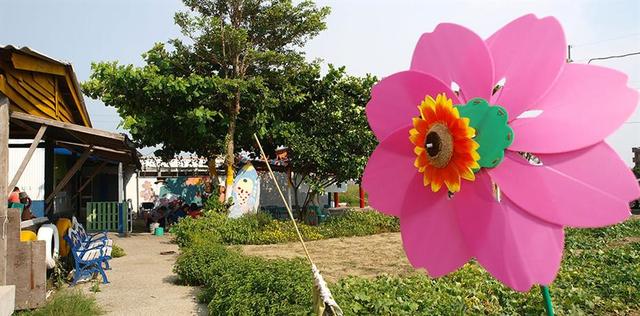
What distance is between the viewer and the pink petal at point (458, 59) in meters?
1.80

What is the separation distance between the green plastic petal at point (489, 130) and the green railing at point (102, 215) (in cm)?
1467

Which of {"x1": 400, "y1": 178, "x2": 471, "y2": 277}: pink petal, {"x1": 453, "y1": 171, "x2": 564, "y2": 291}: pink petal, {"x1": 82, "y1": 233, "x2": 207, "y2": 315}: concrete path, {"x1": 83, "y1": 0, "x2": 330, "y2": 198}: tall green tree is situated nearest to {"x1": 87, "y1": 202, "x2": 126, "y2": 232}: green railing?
{"x1": 83, "y1": 0, "x2": 330, "y2": 198}: tall green tree

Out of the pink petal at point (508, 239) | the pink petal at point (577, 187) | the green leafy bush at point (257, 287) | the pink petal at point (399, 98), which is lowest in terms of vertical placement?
the green leafy bush at point (257, 287)

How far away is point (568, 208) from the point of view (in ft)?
5.08

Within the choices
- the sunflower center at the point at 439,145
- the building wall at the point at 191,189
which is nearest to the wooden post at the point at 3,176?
the sunflower center at the point at 439,145

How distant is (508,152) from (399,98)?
0.52m

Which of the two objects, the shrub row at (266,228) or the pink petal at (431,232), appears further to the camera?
the shrub row at (266,228)

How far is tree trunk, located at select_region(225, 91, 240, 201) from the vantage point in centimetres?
1423

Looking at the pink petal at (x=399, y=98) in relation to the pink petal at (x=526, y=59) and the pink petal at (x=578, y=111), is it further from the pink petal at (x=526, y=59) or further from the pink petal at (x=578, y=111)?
the pink petal at (x=578, y=111)

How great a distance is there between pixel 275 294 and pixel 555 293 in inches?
118

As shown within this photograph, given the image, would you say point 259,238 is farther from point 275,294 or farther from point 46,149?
point 275,294

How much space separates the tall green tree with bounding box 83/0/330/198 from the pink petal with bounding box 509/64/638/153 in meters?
12.1

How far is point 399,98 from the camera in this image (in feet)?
6.73

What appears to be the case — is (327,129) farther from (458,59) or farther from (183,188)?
(458,59)
